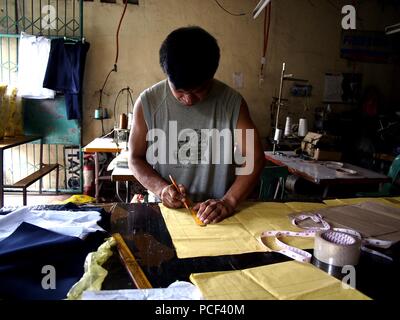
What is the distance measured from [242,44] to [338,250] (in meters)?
5.23

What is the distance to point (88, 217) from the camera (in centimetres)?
122

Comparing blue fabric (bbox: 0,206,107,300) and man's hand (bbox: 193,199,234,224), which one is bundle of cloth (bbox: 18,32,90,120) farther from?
blue fabric (bbox: 0,206,107,300)

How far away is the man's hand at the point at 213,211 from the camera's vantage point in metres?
1.35

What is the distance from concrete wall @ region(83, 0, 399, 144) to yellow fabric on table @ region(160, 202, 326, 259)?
436 centimetres

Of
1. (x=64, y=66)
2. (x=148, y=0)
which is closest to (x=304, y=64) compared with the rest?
(x=148, y=0)

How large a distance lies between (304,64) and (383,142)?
1878mm

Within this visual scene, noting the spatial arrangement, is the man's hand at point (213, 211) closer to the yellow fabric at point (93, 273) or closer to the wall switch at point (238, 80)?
the yellow fabric at point (93, 273)

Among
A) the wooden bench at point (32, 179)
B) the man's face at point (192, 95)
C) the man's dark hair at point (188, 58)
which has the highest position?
the man's dark hair at point (188, 58)

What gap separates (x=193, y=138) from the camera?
1775mm

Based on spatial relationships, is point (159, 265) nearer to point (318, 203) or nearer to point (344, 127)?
point (318, 203)

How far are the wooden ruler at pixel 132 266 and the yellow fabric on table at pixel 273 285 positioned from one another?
0.43 feet

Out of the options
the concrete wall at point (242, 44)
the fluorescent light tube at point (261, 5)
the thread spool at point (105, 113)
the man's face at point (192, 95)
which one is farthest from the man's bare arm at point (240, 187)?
the concrete wall at point (242, 44)

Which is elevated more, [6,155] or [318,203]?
[318,203]

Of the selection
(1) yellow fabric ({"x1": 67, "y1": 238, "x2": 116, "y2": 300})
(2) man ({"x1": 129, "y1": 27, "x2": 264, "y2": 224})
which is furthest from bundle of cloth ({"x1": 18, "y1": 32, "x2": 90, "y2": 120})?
(1) yellow fabric ({"x1": 67, "y1": 238, "x2": 116, "y2": 300})
